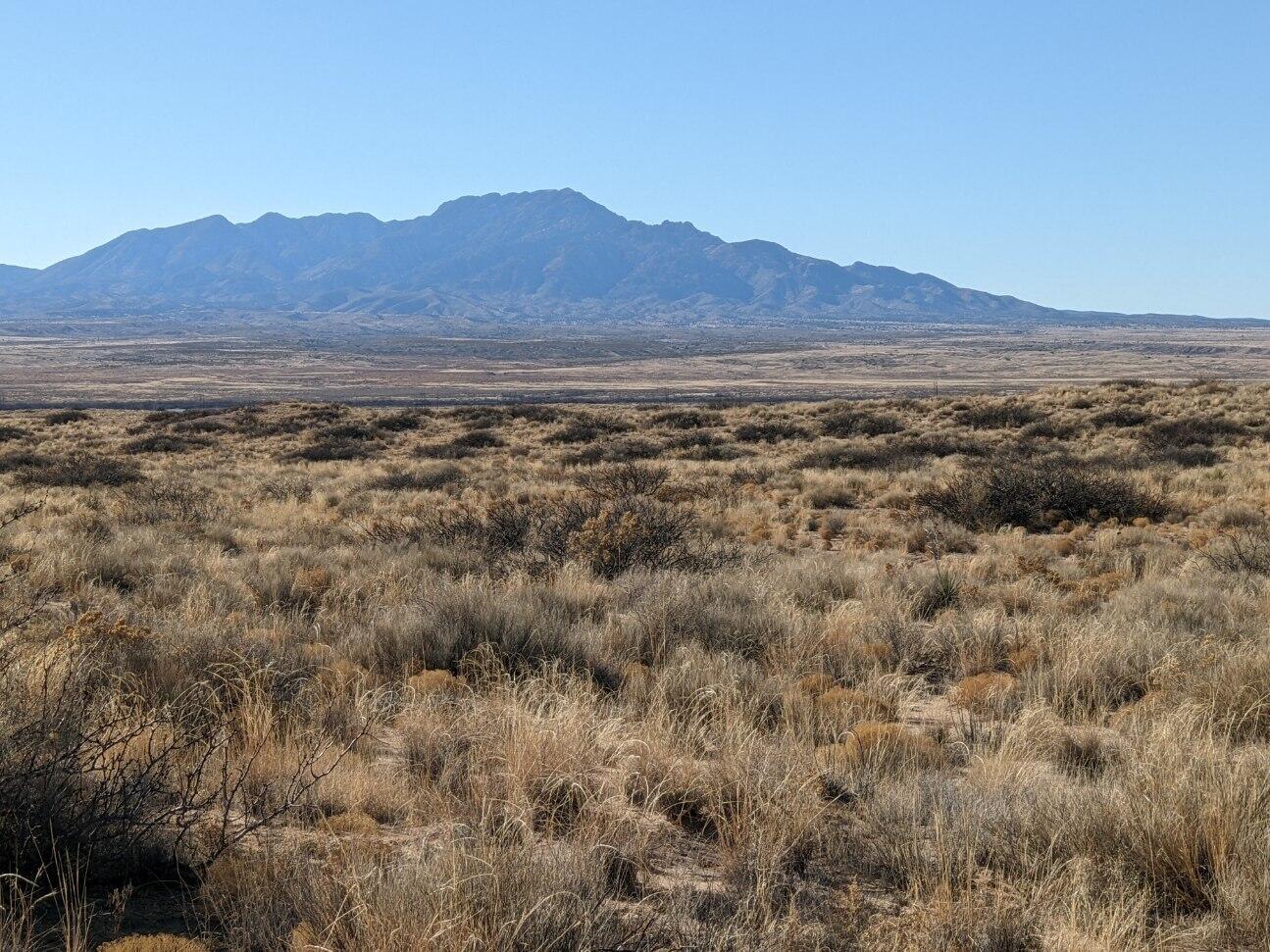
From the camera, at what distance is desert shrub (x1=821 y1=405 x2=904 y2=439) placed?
104 ft

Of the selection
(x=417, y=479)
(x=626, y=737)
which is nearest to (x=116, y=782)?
(x=626, y=737)

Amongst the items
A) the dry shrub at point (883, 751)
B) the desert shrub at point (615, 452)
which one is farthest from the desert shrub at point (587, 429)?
the dry shrub at point (883, 751)

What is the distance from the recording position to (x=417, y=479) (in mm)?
19969

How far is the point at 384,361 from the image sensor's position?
146 metres

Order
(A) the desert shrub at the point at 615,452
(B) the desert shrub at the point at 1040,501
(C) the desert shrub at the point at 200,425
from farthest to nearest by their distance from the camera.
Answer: (C) the desert shrub at the point at 200,425
(A) the desert shrub at the point at 615,452
(B) the desert shrub at the point at 1040,501

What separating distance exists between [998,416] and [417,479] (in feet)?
69.9

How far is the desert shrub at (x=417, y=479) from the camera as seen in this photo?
19266 millimetres

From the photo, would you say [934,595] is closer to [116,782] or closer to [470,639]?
[470,639]

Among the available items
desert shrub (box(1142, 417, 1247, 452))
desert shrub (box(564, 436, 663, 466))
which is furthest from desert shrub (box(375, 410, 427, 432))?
desert shrub (box(1142, 417, 1247, 452))

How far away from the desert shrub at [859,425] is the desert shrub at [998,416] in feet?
7.86

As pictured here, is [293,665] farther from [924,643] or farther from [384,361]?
[384,361]

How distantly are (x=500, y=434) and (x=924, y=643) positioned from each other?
2826 cm

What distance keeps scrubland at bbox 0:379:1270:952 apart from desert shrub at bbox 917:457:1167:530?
1475 mm

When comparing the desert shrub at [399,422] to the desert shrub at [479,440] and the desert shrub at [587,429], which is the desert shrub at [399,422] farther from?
the desert shrub at [587,429]
